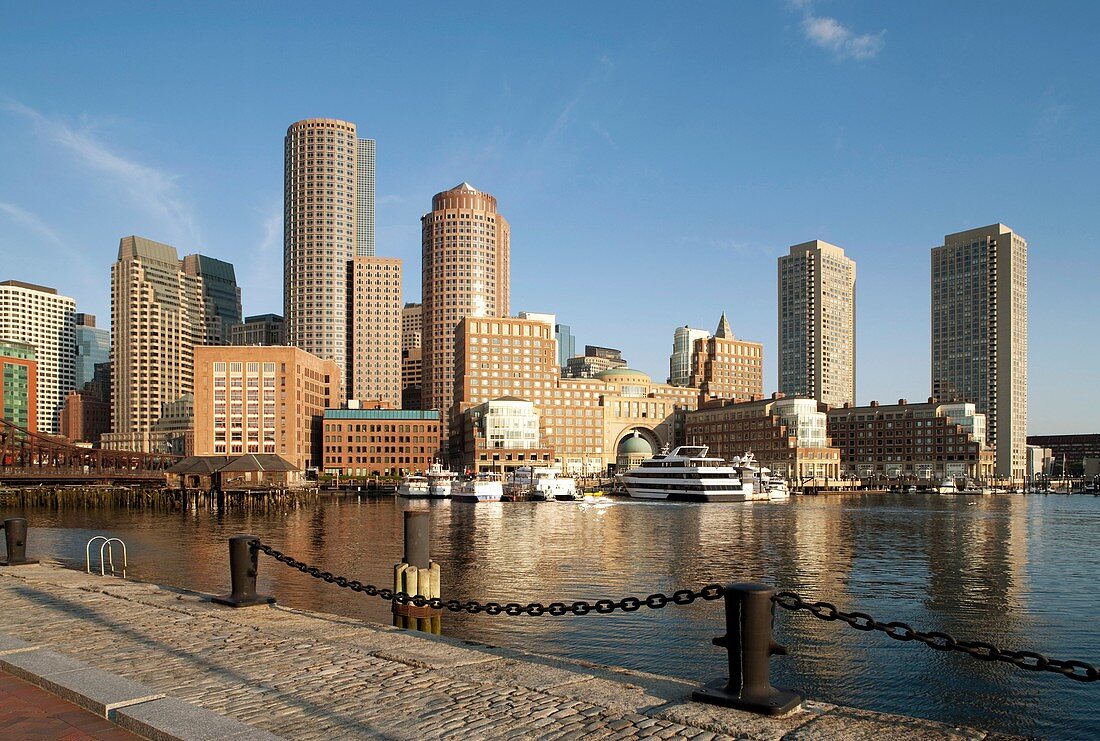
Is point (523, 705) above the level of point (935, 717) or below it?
above

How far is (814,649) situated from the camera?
86.0 ft

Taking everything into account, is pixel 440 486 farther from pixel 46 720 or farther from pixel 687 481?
pixel 46 720

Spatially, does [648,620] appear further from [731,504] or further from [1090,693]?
[731,504]

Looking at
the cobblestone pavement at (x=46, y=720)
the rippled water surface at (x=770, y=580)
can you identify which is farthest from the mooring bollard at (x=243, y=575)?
the rippled water surface at (x=770, y=580)

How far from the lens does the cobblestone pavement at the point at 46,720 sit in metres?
9.71

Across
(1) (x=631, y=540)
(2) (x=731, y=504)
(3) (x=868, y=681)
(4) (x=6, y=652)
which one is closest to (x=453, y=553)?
(1) (x=631, y=540)

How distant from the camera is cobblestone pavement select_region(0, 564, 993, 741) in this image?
10.2 meters

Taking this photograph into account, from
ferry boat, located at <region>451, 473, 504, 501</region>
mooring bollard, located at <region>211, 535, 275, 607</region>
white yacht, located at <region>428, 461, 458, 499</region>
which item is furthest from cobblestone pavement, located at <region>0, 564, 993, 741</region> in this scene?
white yacht, located at <region>428, 461, 458, 499</region>

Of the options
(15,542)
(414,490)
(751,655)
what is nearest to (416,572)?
(751,655)

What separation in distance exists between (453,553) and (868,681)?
3616cm

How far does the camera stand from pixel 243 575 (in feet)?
62.0

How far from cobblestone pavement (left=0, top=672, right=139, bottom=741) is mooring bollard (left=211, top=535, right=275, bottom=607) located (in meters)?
7.09

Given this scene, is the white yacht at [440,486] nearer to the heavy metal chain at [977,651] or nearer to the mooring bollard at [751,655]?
the heavy metal chain at [977,651]

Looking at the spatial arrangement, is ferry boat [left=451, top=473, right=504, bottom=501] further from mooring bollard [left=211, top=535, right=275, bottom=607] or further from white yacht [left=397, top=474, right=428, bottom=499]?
mooring bollard [left=211, top=535, right=275, bottom=607]
